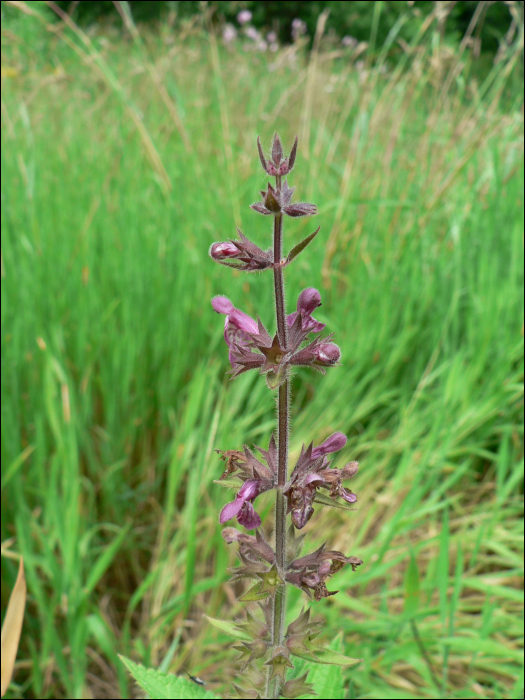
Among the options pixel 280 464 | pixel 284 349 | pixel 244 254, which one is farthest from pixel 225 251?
pixel 280 464

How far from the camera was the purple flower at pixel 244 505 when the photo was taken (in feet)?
2.56

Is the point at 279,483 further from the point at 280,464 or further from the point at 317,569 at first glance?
the point at 317,569

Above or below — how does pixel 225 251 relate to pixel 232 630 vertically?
above

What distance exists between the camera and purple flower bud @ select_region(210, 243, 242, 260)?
721 mm

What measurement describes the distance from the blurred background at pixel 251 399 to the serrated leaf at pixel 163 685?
0.38 meters

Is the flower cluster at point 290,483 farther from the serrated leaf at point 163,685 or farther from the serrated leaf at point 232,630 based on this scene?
the serrated leaf at point 163,685

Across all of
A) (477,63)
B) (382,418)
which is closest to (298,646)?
(382,418)

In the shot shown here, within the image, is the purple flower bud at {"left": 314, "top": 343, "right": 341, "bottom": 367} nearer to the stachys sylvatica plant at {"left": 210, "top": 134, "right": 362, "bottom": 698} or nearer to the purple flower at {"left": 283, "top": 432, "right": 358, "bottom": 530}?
the stachys sylvatica plant at {"left": 210, "top": 134, "right": 362, "bottom": 698}

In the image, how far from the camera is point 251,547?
85 cm

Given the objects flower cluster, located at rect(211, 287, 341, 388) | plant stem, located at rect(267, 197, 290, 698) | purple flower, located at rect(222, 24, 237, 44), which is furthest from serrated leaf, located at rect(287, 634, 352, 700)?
purple flower, located at rect(222, 24, 237, 44)

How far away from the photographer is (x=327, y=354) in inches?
29.2

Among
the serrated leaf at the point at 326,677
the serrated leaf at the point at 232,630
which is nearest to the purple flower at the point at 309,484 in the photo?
the serrated leaf at the point at 232,630

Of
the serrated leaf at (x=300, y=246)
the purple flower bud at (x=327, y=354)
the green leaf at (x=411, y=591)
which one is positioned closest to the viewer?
the serrated leaf at (x=300, y=246)

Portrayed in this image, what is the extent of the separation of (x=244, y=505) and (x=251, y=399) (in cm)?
126
